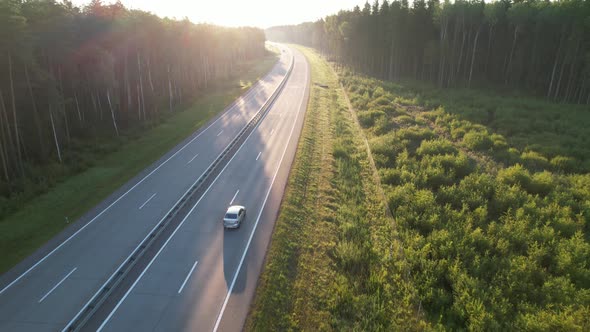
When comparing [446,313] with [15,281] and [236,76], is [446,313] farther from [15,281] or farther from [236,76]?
[236,76]

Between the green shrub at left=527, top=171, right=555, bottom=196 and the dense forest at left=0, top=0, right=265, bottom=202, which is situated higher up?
the dense forest at left=0, top=0, right=265, bottom=202

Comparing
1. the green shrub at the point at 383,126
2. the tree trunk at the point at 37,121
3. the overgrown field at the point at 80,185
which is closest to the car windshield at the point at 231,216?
the overgrown field at the point at 80,185

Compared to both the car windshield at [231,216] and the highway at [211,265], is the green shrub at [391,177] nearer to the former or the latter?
the highway at [211,265]

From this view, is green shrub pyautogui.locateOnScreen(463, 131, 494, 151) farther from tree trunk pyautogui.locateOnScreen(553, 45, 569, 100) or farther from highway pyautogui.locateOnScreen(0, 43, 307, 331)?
tree trunk pyautogui.locateOnScreen(553, 45, 569, 100)

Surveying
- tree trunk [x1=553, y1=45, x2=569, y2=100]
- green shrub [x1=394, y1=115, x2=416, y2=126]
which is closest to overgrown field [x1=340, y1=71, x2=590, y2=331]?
green shrub [x1=394, y1=115, x2=416, y2=126]

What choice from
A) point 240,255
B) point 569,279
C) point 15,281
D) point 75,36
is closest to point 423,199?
point 569,279

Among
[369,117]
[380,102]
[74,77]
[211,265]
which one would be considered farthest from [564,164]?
[74,77]
